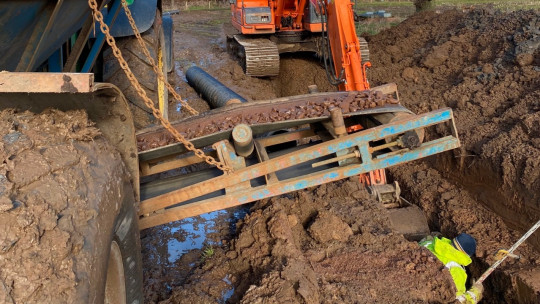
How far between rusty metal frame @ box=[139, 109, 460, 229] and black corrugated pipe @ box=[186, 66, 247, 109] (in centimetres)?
170

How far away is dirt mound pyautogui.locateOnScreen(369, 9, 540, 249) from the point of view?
496cm

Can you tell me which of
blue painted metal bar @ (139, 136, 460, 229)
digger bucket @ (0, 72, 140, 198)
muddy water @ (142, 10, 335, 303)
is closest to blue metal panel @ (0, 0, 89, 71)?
digger bucket @ (0, 72, 140, 198)

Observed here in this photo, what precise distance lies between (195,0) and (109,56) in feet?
69.2

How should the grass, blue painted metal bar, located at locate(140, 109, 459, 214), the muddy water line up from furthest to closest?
the grass, the muddy water, blue painted metal bar, located at locate(140, 109, 459, 214)

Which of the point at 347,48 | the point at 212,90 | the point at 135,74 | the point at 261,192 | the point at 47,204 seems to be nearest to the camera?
the point at 47,204

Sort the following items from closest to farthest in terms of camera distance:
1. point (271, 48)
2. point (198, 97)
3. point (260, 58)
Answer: point (198, 97) < point (260, 58) < point (271, 48)

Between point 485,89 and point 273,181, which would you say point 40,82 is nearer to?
point 273,181

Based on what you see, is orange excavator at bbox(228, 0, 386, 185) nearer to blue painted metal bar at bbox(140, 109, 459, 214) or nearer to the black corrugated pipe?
the black corrugated pipe

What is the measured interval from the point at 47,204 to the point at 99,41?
261 cm

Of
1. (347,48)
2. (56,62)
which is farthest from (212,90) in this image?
(56,62)

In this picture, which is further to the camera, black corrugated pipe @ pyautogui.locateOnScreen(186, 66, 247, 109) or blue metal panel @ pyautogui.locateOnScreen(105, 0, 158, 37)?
black corrugated pipe @ pyautogui.locateOnScreen(186, 66, 247, 109)

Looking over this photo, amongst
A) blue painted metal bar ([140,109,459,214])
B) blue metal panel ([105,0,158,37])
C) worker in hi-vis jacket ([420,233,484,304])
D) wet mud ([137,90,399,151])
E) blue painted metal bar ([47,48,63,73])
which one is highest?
blue metal panel ([105,0,158,37])

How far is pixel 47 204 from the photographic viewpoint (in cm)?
159

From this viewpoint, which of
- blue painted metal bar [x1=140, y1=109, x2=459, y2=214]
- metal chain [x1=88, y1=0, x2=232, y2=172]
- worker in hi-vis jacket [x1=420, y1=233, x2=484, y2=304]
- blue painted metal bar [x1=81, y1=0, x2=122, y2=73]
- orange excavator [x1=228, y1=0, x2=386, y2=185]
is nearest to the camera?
metal chain [x1=88, y1=0, x2=232, y2=172]
